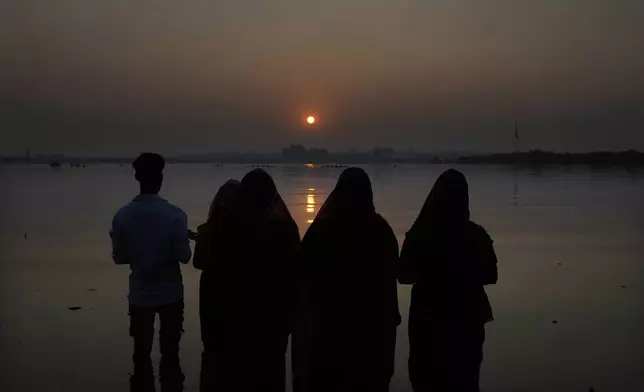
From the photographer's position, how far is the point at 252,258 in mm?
3637

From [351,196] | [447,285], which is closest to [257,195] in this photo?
[351,196]

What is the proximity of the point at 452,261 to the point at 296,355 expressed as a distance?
95 centimetres

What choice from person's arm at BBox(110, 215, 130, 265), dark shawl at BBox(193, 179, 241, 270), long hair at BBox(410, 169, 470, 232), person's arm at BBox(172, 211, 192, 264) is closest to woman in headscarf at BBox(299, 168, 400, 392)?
long hair at BBox(410, 169, 470, 232)

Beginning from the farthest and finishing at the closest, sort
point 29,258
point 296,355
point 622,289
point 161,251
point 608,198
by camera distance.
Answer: point 608,198
point 29,258
point 622,289
point 161,251
point 296,355

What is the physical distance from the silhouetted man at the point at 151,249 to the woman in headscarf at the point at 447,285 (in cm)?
134

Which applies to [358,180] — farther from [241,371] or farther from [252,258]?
[241,371]

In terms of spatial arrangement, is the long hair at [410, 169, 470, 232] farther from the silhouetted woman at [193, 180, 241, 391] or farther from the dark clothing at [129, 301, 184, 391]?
the dark clothing at [129, 301, 184, 391]

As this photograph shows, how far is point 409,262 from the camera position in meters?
3.78

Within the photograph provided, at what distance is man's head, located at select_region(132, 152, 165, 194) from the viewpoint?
4184 millimetres

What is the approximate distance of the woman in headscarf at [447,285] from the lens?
3744 millimetres

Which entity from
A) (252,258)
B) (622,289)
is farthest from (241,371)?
(622,289)

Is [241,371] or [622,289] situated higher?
[241,371]

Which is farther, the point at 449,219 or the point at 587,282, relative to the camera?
the point at 587,282

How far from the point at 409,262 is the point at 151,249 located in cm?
147
